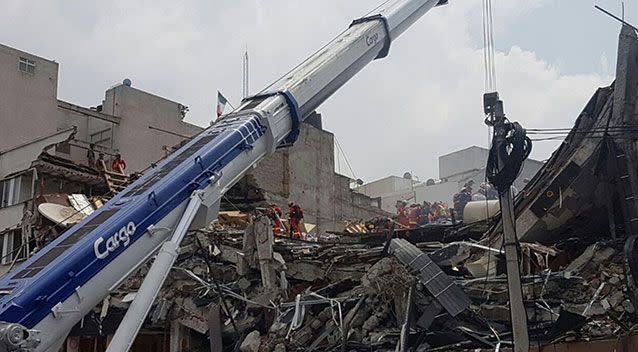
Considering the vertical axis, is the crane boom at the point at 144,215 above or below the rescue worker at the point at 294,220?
below

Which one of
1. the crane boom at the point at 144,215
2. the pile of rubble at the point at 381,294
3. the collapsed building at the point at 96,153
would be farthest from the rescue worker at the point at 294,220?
the crane boom at the point at 144,215

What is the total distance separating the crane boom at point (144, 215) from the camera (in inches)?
290

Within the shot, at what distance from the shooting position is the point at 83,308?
788 cm

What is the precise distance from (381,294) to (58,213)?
1243 centimetres

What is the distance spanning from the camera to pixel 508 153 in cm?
1058

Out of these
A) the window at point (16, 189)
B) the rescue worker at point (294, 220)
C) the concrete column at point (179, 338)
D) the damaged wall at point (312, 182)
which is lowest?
the concrete column at point (179, 338)

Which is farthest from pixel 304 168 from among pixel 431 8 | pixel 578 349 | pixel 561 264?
pixel 578 349

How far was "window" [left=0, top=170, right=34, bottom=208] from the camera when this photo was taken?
28.3 metres

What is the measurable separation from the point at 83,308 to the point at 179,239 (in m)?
1.44

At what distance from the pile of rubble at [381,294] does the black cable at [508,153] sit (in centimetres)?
304

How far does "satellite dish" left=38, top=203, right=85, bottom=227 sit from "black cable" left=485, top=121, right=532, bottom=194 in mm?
14905

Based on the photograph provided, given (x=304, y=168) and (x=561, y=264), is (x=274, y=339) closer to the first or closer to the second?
(x=561, y=264)

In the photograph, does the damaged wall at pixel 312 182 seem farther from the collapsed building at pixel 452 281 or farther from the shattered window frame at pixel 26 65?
the collapsed building at pixel 452 281

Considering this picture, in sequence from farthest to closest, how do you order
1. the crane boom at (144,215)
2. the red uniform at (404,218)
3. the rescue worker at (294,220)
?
1. the red uniform at (404,218)
2. the rescue worker at (294,220)
3. the crane boom at (144,215)
